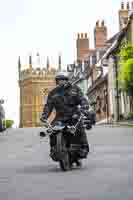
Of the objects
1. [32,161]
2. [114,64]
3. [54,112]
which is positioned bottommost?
[32,161]

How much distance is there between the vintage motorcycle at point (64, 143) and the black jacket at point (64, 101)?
0.20m

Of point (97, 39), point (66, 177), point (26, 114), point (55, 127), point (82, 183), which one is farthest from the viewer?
point (26, 114)

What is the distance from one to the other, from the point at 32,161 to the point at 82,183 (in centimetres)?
565

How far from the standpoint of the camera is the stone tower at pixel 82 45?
125 m

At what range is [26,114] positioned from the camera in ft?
620

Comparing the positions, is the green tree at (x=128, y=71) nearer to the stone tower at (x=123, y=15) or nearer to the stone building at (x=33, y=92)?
the stone tower at (x=123, y=15)

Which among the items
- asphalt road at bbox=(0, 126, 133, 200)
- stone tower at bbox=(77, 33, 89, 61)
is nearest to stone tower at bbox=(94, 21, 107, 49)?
stone tower at bbox=(77, 33, 89, 61)

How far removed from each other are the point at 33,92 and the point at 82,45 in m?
66.0

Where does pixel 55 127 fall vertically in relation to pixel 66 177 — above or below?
above

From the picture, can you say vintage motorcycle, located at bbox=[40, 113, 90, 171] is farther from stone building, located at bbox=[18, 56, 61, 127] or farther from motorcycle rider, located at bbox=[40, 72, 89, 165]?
stone building, located at bbox=[18, 56, 61, 127]

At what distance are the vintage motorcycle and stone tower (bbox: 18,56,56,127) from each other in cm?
17313

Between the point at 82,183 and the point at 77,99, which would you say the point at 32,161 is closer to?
the point at 77,99

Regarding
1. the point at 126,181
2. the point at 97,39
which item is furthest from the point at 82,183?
the point at 97,39

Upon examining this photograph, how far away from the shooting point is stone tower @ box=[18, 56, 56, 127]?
188 meters
